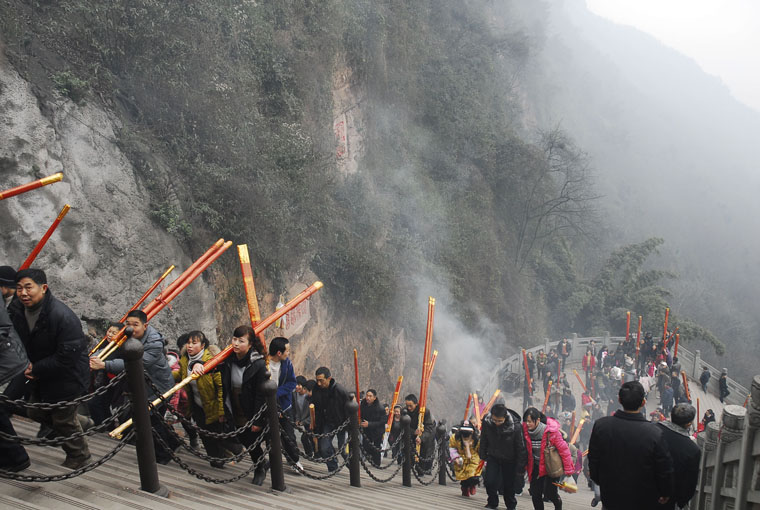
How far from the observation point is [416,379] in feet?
61.0

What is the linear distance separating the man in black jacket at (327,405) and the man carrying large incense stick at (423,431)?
1507 mm

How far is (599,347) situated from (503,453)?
19.5 m

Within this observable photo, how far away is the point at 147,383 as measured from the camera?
423 centimetres

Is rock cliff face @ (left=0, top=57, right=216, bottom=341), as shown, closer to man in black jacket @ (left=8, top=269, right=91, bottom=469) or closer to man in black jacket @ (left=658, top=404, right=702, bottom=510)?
man in black jacket @ (left=8, top=269, right=91, bottom=469)

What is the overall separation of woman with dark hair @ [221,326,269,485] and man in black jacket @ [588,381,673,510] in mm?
2631

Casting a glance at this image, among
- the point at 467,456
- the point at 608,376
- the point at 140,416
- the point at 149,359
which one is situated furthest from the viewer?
the point at 608,376

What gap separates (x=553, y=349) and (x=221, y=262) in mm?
15497

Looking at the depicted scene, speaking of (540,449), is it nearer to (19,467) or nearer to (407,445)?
(407,445)

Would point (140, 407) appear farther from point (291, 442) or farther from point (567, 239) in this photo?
point (567, 239)

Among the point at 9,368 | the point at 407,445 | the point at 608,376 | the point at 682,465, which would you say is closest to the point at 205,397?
the point at 9,368

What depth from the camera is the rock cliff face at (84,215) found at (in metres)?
7.90

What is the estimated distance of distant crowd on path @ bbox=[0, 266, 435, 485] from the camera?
3.95m

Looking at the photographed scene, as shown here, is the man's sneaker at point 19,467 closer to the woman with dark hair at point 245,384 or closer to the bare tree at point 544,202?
the woman with dark hair at point 245,384

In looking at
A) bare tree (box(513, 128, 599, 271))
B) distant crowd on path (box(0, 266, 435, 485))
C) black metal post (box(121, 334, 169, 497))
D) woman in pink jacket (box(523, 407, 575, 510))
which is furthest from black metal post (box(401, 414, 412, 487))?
bare tree (box(513, 128, 599, 271))
